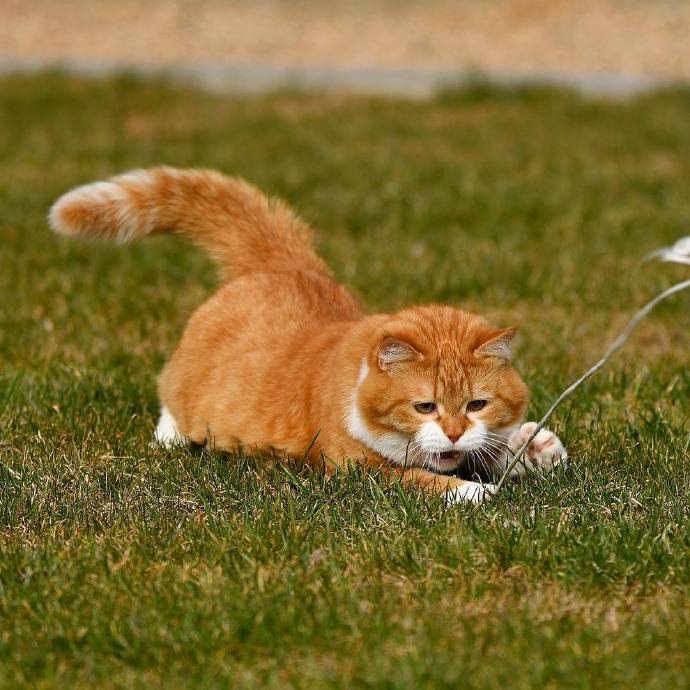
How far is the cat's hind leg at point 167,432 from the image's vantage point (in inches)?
170

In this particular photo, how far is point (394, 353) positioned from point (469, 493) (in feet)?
1.48

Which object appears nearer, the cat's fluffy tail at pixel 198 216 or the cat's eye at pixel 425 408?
the cat's eye at pixel 425 408

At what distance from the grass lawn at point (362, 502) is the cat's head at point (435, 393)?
182 millimetres

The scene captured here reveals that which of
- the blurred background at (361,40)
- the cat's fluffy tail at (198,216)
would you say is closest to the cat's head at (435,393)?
the cat's fluffy tail at (198,216)

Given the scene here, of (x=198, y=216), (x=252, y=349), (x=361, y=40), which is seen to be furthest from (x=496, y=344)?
(x=361, y=40)

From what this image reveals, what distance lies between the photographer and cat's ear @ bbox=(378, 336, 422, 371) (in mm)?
3670

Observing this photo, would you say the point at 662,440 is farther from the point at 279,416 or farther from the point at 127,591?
the point at 127,591

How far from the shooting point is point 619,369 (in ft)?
17.4

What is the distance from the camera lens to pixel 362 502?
141 inches

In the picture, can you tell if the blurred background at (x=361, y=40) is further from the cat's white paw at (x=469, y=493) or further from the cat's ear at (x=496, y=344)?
the cat's white paw at (x=469, y=493)

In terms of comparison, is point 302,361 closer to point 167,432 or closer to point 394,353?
point 394,353

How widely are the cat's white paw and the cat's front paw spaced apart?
1.01 ft

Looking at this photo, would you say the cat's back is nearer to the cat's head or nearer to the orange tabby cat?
the orange tabby cat

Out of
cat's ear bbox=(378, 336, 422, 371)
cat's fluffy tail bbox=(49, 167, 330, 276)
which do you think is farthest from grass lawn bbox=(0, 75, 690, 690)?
cat's fluffy tail bbox=(49, 167, 330, 276)
